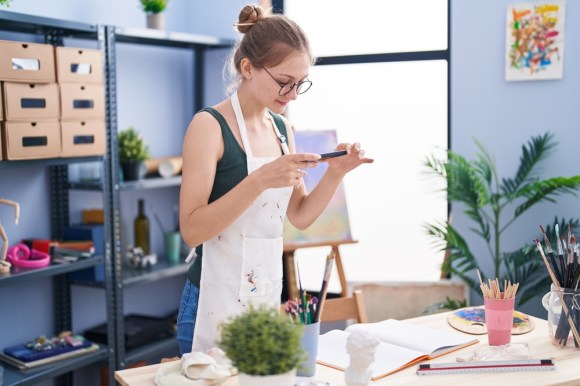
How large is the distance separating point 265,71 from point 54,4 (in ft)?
6.31

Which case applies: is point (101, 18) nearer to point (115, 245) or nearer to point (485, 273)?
point (115, 245)

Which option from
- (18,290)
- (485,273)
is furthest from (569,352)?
(18,290)

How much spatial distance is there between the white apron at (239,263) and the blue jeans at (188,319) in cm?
3

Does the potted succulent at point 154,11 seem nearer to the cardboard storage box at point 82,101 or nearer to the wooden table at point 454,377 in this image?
the cardboard storage box at point 82,101

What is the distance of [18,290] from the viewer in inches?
135

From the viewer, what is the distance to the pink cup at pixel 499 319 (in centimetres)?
194

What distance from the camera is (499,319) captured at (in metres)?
1.95

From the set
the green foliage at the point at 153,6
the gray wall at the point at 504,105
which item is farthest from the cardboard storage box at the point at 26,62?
the gray wall at the point at 504,105

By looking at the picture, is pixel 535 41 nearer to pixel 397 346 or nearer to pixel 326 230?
pixel 326 230

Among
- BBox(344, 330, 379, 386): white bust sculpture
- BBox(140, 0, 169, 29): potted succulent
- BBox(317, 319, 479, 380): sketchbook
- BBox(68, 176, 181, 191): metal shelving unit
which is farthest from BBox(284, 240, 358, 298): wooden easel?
BBox(344, 330, 379, 386): white bust sculpture

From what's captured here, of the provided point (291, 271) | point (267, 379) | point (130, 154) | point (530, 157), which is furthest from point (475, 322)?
point (130, 154)

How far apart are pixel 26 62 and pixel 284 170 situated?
1.64 m

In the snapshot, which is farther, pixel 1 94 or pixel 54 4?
pixel 54 4

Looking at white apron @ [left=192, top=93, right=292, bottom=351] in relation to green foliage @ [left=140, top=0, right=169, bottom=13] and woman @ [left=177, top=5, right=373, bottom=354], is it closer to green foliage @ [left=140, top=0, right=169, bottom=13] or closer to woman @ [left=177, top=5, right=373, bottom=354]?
woman @ [left=177, top=5, right=373, bottom=354]
